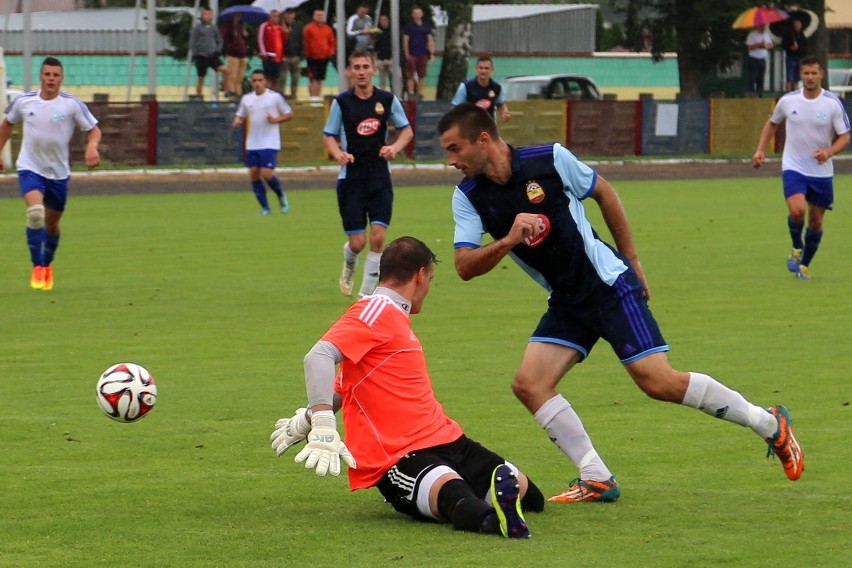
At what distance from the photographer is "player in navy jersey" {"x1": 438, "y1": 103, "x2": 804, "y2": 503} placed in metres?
6.98

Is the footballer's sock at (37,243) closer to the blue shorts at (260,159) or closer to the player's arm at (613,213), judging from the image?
the blue shorts at (260,159)

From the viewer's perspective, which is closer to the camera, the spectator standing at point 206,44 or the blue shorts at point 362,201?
the blue shorts at point 362,201

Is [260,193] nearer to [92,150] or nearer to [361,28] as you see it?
[92,150]

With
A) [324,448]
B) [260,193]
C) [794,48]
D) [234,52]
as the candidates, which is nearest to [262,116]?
[260,193]

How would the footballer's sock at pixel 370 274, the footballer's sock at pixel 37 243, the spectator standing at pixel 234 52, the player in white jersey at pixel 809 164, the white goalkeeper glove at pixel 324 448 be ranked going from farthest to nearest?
1. the spectator standing at pixel 234 52
2. the player in white jersey at pixel 809 164
3. the footballer's sock at pixel 37 243
4. the footballer's sock at pixel 370 274
5. the white goalkeeper glove at pixel 324 448

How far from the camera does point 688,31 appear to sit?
48.0 metres

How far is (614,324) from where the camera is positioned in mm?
7031

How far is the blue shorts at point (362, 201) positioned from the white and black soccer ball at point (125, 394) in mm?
7246

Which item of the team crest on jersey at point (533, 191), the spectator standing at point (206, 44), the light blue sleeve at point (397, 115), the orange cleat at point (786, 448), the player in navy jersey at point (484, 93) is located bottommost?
the orange cleat at point (786, 448)

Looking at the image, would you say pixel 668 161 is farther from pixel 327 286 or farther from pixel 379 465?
pixel 379 465

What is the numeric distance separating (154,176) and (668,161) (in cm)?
1217

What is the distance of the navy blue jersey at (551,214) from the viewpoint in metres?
7.05

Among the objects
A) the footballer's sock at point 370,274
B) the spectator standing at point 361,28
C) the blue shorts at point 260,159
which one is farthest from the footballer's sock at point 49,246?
the spectator standing at point 361,28

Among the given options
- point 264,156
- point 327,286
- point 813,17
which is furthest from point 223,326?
point 813,17
